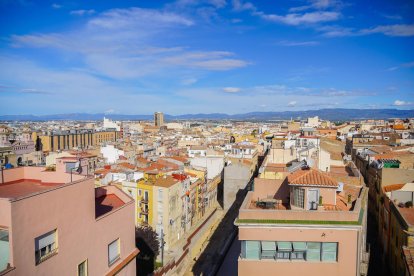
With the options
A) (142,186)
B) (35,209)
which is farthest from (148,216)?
(35,209)

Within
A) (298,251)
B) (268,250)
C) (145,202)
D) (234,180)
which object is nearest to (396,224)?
(298,251)

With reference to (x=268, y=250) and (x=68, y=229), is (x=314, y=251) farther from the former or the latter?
(x=68, y=229)

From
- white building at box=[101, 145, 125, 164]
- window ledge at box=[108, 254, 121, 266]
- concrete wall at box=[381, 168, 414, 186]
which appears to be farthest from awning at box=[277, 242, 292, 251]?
white building at box=[101, 145, 125, 164]

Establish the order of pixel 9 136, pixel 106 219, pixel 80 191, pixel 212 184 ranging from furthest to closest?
pixel 9 136 < pixel 212 184 < pixel 106 219 < pixel 80 191

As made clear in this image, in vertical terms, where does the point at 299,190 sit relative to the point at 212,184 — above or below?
above

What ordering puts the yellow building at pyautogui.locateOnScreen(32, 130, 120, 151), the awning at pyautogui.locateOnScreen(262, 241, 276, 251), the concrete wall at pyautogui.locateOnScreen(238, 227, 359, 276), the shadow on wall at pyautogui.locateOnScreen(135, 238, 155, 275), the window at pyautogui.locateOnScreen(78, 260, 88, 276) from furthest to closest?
the yellow building at pyautogui.locateOnScreen(32, 130, 120, 151) < the shadow on wall at pyautogui.locateOnScreen(135, 238, 155, 275) < the awning at pyautogui.locateOnScreen(262, 241, 276, 251) < the concrete wall at pyautogui.locateOnScreen(238, 227, 359, 276) < the window at pyautogui.locateOnScreen(78, 260, 88, 276)

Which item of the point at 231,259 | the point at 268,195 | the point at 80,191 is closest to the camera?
the point at 80,191

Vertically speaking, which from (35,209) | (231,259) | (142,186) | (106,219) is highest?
(35,209)

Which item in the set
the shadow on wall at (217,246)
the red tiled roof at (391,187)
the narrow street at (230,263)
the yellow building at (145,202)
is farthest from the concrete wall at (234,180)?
the red tiled roof at (391,187)

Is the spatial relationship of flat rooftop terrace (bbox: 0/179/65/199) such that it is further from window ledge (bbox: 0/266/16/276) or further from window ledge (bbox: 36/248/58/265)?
window ledge (bbox: 0/266/16/276)

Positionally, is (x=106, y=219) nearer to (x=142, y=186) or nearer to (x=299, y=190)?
(x=299, y=190)

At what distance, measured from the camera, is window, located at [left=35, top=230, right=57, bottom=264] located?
8.74 metres

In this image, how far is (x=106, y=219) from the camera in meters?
11.3

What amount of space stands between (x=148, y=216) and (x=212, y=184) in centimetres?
1502
